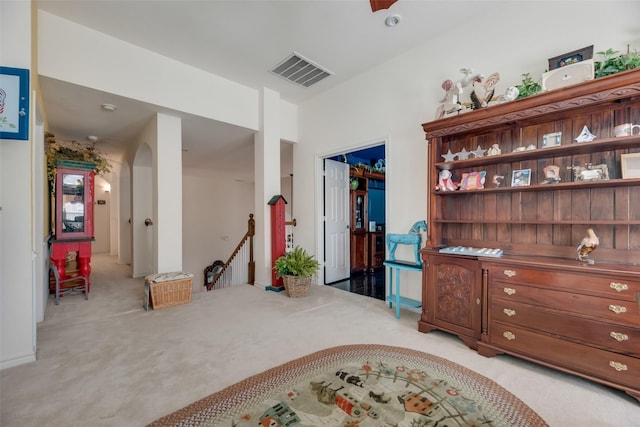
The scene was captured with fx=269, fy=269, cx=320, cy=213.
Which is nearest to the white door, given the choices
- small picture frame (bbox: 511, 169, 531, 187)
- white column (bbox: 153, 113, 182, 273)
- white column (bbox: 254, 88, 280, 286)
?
white column (bbox: 254, 88, 280, 286)

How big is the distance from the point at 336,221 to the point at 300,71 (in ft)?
8.23

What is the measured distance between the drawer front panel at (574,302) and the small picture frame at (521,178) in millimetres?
914

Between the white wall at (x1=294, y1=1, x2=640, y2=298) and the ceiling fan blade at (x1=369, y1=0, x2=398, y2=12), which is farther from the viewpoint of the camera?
the white wall at (x1=294, y1=1, x2=640, y2=298)

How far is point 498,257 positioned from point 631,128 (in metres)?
1.27

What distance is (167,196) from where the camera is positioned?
375 centimetres

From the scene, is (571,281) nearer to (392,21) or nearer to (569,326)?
(569,326)

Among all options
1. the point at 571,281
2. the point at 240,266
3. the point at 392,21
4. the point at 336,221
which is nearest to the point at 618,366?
the point at 571,281

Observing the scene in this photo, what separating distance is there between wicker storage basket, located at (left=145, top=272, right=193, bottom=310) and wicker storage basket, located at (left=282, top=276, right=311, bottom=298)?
4.30ft

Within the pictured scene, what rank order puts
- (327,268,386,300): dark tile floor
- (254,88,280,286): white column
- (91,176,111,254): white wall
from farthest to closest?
(91,176,111,254): white wall, (254,88,280,286): white column, (327,268,386,300): dark tile floor

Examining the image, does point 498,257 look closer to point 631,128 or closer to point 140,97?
point 631,128

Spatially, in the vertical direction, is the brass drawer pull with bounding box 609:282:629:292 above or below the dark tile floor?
above

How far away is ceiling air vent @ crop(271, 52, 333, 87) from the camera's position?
11.7 ft

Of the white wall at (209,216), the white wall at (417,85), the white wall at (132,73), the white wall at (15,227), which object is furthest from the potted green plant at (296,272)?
the white wall at (209,216)

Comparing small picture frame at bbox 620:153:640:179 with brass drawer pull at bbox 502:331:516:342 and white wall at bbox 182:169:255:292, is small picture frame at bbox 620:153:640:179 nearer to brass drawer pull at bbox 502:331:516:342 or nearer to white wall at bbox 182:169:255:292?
brass drawer pull at bbox 502:331:516:342
